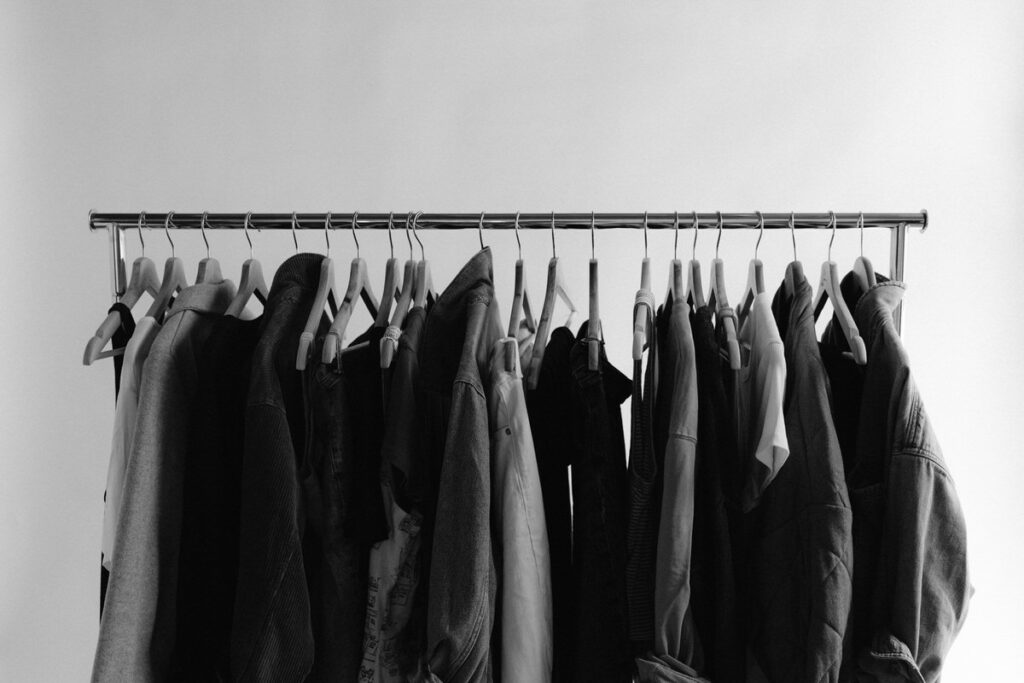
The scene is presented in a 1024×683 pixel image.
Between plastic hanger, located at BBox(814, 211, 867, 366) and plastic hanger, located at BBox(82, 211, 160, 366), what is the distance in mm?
968

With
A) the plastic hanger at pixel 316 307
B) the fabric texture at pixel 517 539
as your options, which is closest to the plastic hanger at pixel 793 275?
the fabric texture at pixel 517 539

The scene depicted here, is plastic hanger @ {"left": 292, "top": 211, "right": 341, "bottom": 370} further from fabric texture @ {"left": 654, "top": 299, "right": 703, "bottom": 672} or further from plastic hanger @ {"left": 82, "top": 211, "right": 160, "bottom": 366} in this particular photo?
fabric texture @ {"left": 654, "top": 299, "right": 703, "bottom": 672}

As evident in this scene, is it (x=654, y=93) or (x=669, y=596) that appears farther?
(x=654, y=93)

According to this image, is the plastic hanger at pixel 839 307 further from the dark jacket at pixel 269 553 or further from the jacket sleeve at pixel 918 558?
the dark jacket at pixel 269 553

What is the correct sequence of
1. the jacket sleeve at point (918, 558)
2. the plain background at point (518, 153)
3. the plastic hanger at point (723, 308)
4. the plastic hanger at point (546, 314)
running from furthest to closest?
the plain background at point (518, 153) → the plastic hanger at point (546, 314) → the plastic hanger at point (723, 308) → the jacket sleeve at point (918, 558)

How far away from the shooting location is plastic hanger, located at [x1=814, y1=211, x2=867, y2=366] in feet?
3.00

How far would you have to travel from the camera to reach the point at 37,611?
167 centimetres

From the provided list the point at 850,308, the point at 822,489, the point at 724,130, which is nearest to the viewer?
the point at 822,489

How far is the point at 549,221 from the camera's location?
42.1 inches

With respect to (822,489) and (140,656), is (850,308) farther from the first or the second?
(140,656)

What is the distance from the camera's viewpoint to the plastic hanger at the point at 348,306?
93 centimetres

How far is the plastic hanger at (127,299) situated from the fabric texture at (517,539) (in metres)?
0.56

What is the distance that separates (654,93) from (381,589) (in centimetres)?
122

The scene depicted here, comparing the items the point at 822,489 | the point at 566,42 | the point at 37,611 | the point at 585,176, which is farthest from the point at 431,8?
the point at 37,611
